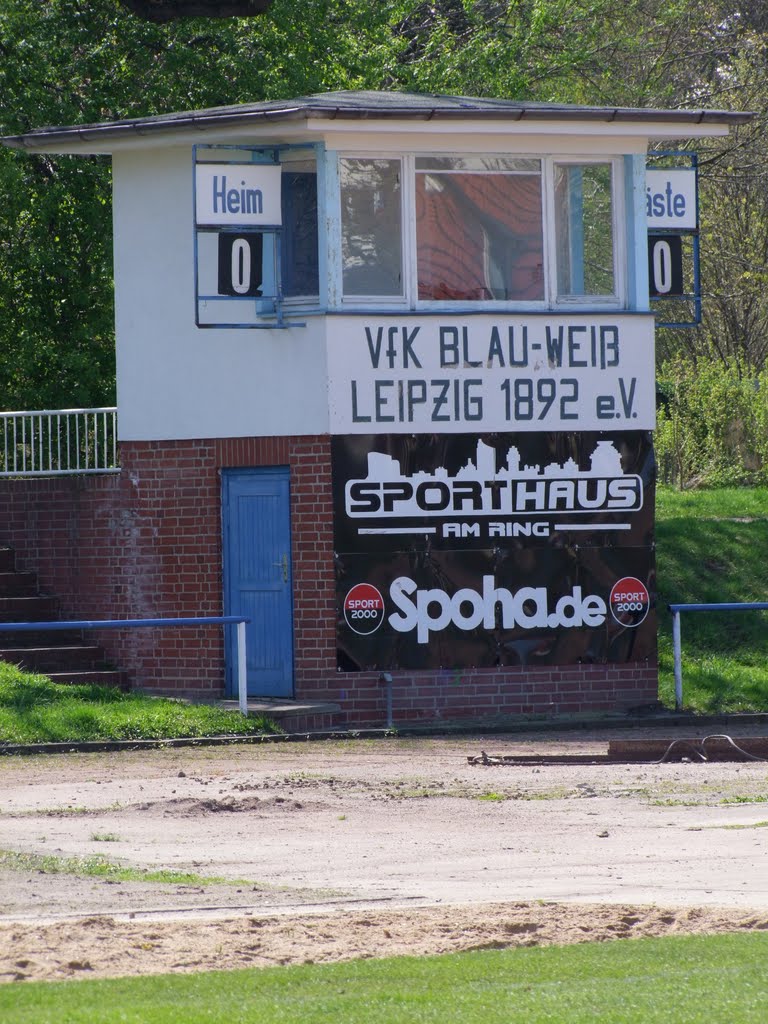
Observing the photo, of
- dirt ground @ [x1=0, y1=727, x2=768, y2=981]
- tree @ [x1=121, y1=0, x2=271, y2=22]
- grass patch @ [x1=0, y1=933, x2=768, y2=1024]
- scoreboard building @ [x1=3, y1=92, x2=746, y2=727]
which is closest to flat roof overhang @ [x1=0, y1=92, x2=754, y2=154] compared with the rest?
scoreboard building @ [x1=3, y1=92, x2=746, y2=727]

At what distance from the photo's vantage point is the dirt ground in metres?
7.85

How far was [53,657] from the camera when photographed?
18.4m

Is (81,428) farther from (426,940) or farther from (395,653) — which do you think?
(426,940)

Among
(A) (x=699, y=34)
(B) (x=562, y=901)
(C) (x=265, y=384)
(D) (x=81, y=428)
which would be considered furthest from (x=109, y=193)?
(B) (x=562, y=901)

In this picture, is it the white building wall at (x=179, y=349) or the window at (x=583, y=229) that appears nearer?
the white building wall at (x=179, y=349)

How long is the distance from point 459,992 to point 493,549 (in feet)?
35.7

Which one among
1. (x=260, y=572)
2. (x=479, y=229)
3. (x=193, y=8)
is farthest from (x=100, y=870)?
(x=479, y=229)

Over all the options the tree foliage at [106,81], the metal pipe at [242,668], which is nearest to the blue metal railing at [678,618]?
the metal pipe at [242,668]

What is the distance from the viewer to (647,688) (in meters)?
18.0

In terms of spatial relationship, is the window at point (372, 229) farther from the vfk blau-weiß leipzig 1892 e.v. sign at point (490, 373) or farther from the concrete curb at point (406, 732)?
the concrete curb at point (406, 732)

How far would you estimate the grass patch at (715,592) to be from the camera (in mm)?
18469

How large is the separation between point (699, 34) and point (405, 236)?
17.4 metres

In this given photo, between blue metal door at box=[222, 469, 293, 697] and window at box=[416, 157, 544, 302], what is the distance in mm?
2717

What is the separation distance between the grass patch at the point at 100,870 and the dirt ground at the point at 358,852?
0.13 feet
